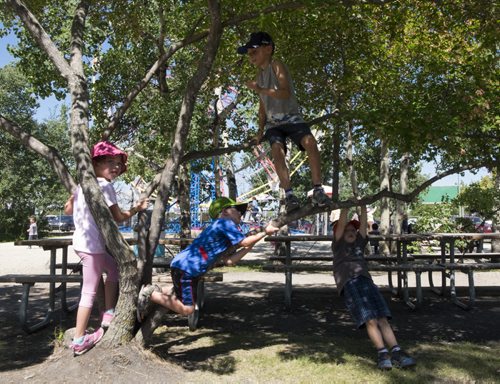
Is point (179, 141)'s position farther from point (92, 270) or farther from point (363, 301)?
point (363, 301)

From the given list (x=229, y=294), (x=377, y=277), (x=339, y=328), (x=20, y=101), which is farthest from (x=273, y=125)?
(x=20, y=101)

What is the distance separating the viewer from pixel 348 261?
532 centimetres

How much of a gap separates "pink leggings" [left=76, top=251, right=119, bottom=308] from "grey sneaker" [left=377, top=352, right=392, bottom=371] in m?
2.55

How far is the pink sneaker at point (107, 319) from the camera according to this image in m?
4.88

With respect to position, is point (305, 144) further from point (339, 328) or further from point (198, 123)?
point (198, 123)

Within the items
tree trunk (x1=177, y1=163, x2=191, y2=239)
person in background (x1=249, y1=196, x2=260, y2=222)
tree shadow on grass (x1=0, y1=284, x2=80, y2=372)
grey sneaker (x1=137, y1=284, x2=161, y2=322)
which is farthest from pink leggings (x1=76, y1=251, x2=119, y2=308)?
person in background (x1=249, y1=196, x2=260, y2=222)

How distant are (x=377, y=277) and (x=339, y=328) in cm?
629

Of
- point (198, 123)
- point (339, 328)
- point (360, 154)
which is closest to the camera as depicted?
point (339, 328)

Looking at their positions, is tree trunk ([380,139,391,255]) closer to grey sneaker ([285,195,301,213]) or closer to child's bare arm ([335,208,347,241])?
child's bare arm ([335,208,347,241])

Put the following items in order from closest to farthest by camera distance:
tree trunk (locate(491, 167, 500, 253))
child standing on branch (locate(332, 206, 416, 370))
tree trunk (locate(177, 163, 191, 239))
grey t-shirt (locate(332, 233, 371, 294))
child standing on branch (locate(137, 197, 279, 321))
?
child standing on branch (locate(137, 197, 279, 321)), child standing on branch (locate(332, 206, 416, 370)), grey t-shirt (locate(332, 233, 371, 294)), tree trunk (locate(177, 163, 191, 239)), tree trunk (locate(491, 167, 500, 253))

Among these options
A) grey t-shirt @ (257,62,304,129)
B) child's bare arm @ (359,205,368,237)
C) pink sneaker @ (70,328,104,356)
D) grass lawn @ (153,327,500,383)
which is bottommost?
grass lawn @ (153,327,500,383)

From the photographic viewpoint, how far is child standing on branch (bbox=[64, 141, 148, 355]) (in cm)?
464

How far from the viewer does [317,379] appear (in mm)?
4562

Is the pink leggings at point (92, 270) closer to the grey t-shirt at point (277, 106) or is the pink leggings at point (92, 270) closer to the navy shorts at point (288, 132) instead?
the navy shorts at point (288, 132)
